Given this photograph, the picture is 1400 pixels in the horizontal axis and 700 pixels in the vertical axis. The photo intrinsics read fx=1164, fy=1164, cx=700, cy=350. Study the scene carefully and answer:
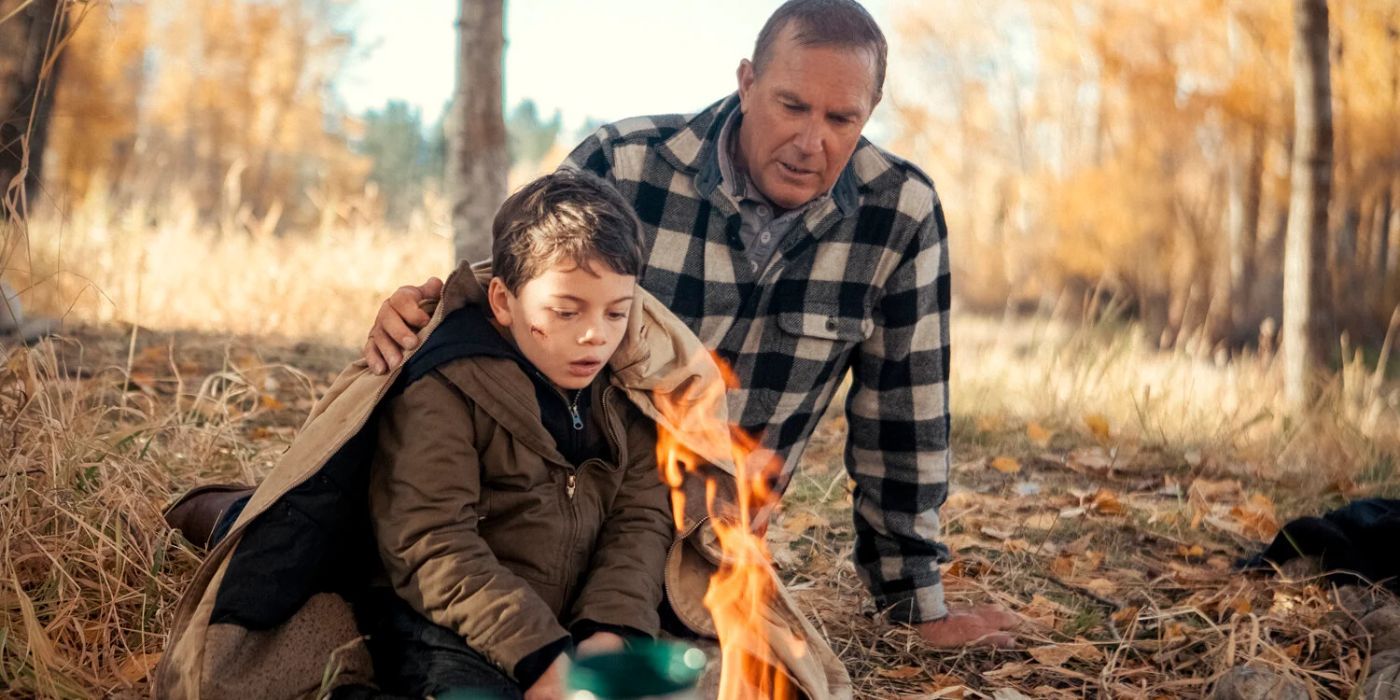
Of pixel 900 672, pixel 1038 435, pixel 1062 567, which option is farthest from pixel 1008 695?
pixel 1038 435

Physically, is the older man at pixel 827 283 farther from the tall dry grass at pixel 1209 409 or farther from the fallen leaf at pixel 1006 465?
the tall dry grass at pixel 1209 409

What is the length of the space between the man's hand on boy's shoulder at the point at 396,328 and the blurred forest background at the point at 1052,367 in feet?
2.95

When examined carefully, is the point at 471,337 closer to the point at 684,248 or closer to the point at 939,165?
the point at 684,248

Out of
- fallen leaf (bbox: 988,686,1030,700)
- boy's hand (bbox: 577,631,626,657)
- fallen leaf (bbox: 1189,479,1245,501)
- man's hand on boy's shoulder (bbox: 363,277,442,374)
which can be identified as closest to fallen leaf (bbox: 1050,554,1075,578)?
fallen leaf (bbox: 988,686,1030,700)

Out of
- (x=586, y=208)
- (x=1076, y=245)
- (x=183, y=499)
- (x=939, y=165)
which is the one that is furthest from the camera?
(x=939, y=165)

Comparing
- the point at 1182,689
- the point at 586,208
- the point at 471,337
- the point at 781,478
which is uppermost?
the point at 586,208

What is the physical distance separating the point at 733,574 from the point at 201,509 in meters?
1.37

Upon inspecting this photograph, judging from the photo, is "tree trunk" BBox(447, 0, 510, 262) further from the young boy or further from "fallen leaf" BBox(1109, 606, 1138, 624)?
the young boy

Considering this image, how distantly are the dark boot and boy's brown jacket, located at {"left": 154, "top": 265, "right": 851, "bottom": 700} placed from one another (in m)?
0.65

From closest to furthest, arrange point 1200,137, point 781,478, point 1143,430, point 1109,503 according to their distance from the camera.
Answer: point 781,478, point 1109,503, point 1143,430, point 1200,137

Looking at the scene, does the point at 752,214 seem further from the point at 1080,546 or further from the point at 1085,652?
the point at 1080,546

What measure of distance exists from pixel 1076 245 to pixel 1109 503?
13.3m

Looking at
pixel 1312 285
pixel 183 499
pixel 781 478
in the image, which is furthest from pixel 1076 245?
pixel 183 499

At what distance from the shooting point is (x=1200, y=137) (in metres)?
15.1
